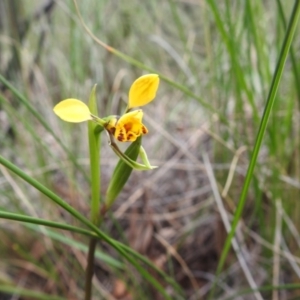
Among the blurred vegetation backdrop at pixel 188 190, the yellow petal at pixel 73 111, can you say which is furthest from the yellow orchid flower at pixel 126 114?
the blurred vegetation backdrop at pixel 188 190

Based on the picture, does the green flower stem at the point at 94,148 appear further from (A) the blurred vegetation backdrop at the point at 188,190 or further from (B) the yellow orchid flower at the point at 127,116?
(A) the blurred vegetation backdrop at the point at 188,190

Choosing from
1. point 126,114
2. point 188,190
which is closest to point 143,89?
point 126,114

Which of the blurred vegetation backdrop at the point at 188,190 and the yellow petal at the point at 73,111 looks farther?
the blurred vegetation backdrop at the point at 188,190

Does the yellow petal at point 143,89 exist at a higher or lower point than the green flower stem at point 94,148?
higher

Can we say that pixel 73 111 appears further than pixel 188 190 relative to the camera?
No

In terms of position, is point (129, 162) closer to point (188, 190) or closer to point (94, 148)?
point (94, 148)

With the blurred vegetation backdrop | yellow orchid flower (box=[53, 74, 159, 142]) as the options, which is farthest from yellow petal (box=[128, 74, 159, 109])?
the blurred vegetation backdrop

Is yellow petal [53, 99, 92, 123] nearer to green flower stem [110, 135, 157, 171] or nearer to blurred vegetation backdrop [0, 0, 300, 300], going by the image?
green flower stem [110, 135, 157, 171]

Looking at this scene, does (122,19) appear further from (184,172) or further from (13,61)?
(184,172)

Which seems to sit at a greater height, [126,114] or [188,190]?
[126,114]
